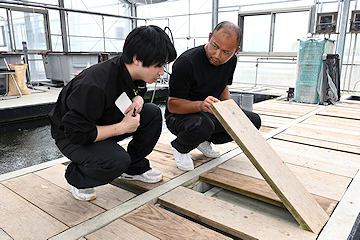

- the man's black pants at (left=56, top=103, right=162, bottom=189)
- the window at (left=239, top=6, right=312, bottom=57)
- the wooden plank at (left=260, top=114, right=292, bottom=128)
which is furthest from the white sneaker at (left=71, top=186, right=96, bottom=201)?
the window at (left=239, top=6, right=312, bottom=57)

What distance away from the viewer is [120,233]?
1042mm

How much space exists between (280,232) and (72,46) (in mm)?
8958

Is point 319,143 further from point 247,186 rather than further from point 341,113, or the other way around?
point 341,113

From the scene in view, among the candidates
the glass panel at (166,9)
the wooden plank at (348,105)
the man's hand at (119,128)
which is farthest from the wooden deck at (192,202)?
the glass panel at (166,9)

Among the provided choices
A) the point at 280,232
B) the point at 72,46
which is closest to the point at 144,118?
the point at 280,232

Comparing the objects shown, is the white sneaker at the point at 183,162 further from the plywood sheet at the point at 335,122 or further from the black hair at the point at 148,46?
the plywood sheet at the point at 335,122

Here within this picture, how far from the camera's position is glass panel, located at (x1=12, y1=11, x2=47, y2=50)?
24.4 ft

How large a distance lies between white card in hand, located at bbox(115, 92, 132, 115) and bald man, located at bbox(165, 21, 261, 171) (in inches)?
14.9

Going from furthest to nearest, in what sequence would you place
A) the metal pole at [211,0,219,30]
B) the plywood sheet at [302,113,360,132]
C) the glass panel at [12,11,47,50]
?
1. the metal pole at [211,0,219,30]
2. the glass panel at [12,11,47,50]
3. the plywood sheet at [302,113,360,132]

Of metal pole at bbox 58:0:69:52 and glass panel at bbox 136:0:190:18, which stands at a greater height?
glass panel at bbox 136:0:190:18

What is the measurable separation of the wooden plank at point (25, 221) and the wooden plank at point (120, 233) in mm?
149

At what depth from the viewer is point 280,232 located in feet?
3.45

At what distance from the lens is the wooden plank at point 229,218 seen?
1039 millimetres

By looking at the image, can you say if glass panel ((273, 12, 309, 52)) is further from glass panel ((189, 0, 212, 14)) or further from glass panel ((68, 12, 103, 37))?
glass panel ((68, 12, 103, 37))
